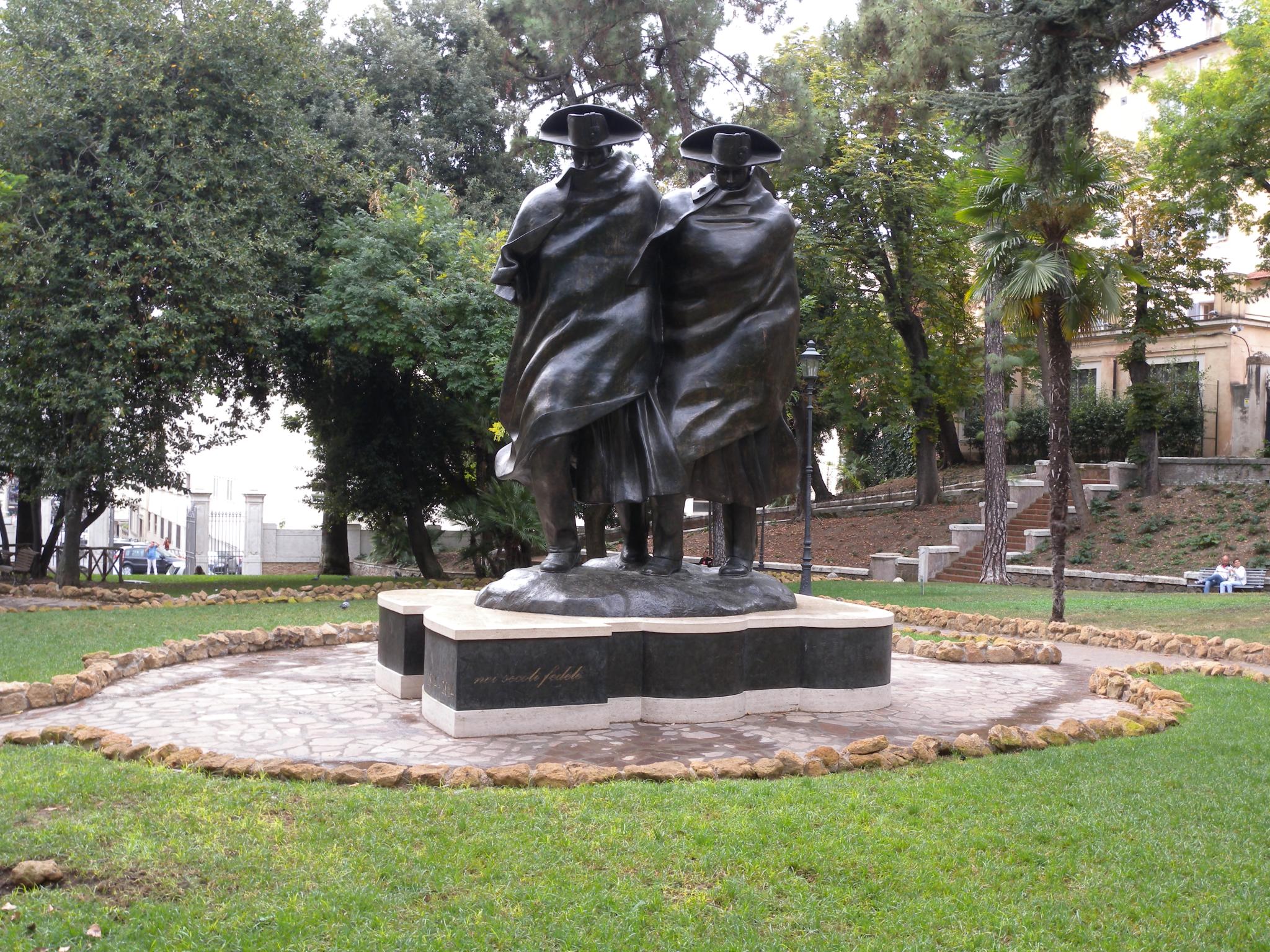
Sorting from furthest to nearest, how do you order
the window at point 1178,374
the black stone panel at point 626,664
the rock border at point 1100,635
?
the window at point 1178,374 → the rock border at point 1100,635 → the black stone panel at point 626,664

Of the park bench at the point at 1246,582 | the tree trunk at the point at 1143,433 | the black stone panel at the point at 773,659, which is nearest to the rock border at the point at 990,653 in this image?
the black stone panel at the point at 773,659

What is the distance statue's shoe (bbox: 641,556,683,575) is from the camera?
7763 mm

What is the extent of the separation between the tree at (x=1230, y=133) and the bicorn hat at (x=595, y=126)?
14.9m

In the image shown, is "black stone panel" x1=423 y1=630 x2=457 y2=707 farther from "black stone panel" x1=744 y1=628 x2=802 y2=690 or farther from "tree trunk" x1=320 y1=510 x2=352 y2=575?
"tree trunk" x1=320 y1=510 x2=352 y2=575

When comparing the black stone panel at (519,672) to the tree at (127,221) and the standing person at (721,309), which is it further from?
the tree at (127,221)

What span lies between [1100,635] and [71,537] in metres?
14.6

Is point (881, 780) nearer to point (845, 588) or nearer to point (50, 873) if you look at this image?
point (50, 873)

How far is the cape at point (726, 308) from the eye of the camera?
24.9 feet

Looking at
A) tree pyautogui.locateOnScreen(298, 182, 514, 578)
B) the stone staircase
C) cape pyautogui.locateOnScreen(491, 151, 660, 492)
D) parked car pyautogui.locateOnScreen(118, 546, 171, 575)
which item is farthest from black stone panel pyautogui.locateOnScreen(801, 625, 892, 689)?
parked car pyautogui.locateOnScreen(118, 546, 171, 575)

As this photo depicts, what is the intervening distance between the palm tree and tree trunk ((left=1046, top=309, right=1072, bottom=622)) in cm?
1

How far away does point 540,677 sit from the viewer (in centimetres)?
659

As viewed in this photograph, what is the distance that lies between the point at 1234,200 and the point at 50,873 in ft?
74.9

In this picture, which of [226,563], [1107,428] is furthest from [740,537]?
[226,563]

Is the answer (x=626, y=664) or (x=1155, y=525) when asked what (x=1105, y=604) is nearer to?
(x=1155, y=525)
